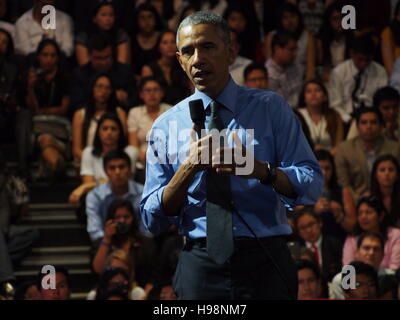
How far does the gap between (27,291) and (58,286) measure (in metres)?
0.19

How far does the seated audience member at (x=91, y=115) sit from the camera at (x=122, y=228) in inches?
39.5

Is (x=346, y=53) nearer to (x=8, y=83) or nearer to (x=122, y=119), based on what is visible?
(x=122, y=119)

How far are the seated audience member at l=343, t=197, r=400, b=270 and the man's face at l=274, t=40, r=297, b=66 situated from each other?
1698 millimetres

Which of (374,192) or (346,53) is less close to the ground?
(346,53)

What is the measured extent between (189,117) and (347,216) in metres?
3.82

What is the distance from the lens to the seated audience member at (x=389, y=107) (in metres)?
7.58

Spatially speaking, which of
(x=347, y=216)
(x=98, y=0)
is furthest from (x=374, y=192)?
(x=98, y=0)

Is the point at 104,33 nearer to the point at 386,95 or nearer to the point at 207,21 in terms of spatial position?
the point at 386,95

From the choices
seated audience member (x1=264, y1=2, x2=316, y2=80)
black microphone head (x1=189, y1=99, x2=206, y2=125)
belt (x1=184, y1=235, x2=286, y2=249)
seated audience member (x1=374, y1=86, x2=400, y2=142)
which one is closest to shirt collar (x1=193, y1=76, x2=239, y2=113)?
black microphone head (x1=189, y1=99, x2=206, y2=125)

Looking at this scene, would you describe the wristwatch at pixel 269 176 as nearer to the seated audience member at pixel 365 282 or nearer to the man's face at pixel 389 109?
the seated audience member at pixel 365 282

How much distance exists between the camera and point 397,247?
21.2ft

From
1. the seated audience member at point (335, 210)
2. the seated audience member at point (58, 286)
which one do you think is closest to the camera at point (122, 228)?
the seated audience member at point (58, 286)

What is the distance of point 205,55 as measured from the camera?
124 inches

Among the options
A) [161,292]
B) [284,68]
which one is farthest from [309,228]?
[284,68]
